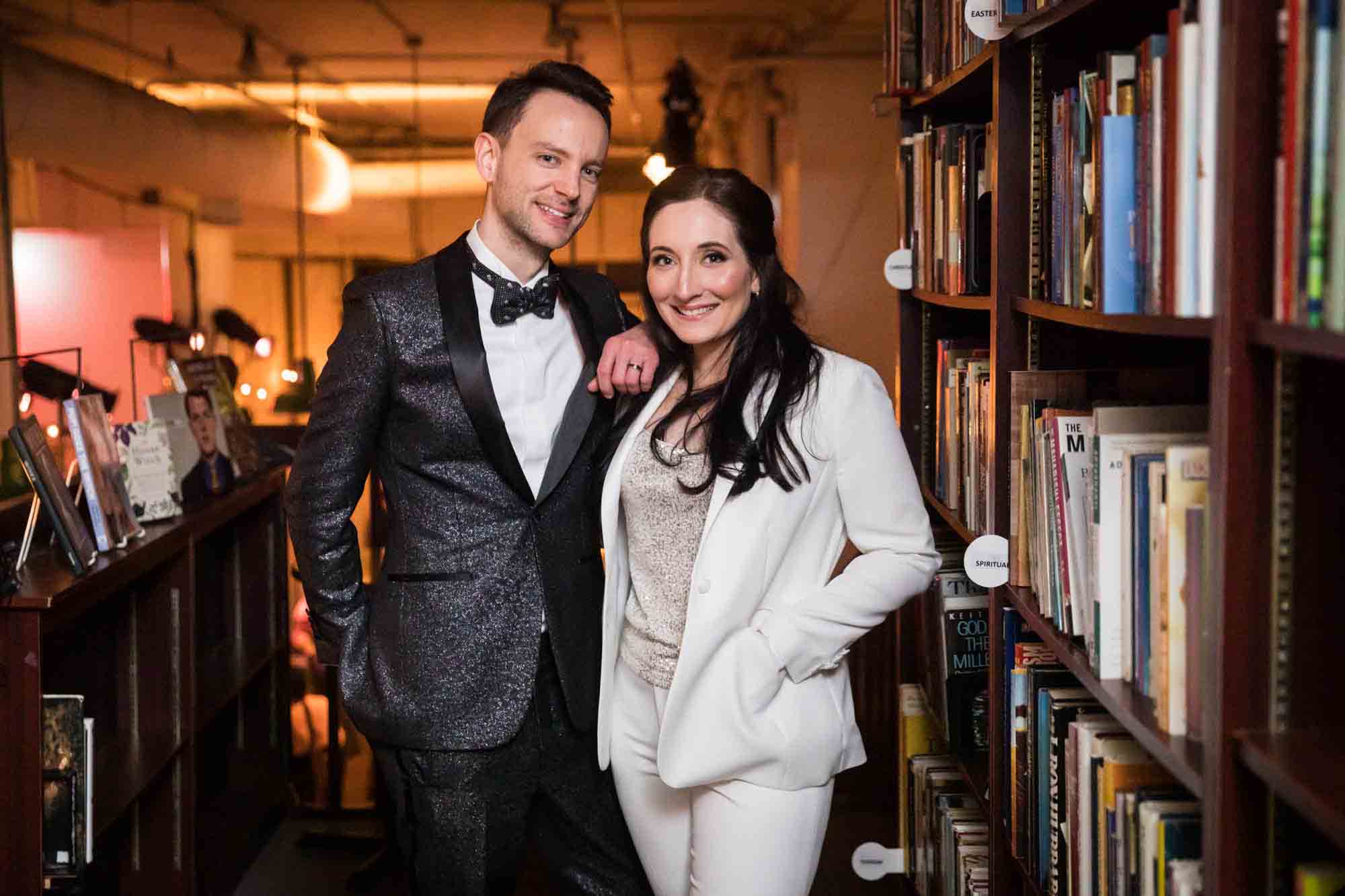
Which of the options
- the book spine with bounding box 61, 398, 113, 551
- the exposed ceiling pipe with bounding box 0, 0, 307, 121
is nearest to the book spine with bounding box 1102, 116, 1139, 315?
the book spine with bounding box 61, 398, 113, 551

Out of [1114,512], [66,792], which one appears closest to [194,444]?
[66,792]

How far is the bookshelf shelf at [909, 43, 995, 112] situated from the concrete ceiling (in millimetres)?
3570

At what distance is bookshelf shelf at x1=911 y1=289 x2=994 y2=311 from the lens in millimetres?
2268

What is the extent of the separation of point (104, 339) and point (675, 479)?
10.6ft

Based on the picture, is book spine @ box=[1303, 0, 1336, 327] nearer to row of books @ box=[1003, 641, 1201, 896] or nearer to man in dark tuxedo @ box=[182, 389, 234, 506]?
row of books @ box=[1003, 641, 1201, 896]

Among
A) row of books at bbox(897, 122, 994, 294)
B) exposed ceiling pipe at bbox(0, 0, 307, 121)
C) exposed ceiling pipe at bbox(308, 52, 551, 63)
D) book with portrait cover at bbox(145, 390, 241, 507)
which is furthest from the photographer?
exposed ceiling pipe at bbox(308, 52, 551, 63)

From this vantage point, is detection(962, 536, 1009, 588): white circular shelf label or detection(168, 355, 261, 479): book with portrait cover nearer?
detection(962, 536, 1009, 588): white circular shelf label

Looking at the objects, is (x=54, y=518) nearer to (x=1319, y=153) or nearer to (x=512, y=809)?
(x=512, y=809)

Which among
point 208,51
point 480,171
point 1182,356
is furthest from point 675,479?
point 208,51

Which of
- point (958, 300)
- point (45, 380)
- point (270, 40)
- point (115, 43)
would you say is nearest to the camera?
point (958, 300)

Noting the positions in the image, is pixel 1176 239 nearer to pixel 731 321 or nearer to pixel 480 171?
pixel 731 321

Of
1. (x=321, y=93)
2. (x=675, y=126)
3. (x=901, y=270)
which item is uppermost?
(x=321, y=93)

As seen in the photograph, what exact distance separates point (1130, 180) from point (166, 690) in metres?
2.59

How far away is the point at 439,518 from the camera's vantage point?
87.6 inches
